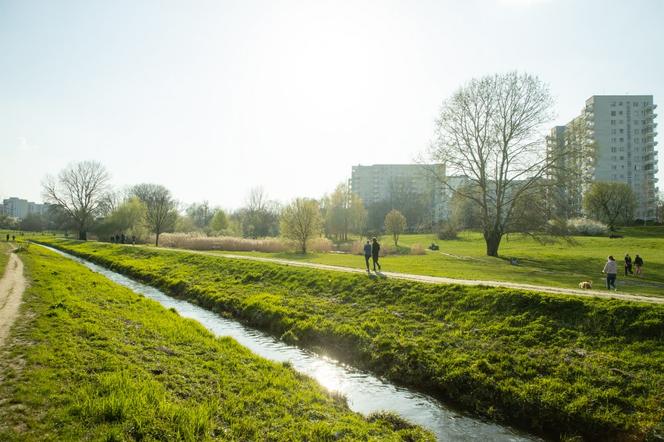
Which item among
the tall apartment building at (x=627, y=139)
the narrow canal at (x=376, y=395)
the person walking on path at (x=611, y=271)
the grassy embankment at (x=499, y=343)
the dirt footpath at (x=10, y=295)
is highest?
the tall apartment building at (x=627, y=139)

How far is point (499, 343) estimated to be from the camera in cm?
1349

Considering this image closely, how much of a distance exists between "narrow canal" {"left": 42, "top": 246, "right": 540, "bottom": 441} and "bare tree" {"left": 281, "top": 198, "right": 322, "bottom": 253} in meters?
32.9

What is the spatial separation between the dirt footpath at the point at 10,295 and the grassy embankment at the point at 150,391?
0.40m

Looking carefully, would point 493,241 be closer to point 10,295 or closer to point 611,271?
point 611,271

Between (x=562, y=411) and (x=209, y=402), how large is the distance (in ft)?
28.1

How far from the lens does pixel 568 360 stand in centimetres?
1183

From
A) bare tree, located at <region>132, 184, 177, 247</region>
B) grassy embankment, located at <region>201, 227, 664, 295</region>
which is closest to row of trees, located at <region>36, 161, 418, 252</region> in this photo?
bare tree, located at <region>132, 184, 177, 247</region>

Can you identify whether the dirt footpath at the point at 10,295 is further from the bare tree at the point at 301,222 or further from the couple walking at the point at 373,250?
the bare tree at the point at 301,222

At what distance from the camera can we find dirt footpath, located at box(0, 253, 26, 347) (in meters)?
12.7

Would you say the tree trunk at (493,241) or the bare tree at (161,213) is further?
the bare tree at (161,213)

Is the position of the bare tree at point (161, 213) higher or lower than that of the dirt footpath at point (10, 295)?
higher

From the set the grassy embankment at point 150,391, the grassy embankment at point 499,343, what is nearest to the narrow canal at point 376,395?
the grassy embankment at point 499,343

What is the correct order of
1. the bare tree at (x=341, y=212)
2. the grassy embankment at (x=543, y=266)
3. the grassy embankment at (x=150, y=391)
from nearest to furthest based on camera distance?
1. the grassy embankment at (x=150, y=391)
2. the grassy embankment at (x=543, y=266)
3. the bare tree at (x=341, y=212)

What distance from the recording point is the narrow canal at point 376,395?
911 cm
